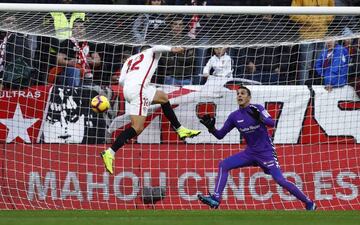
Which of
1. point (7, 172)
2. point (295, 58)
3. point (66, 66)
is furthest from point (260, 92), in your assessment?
point (7, 172)

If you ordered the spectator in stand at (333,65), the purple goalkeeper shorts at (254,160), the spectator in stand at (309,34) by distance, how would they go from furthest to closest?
the spectator in stand at (333,65), the spectator in stand at (309,34), the purple goalkeeper shorts at (254,160)

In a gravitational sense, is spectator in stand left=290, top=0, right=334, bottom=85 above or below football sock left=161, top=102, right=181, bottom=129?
above

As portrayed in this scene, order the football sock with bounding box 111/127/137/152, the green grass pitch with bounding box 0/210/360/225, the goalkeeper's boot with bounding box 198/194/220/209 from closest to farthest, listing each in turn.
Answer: the green grass pitch with bounding box 0/210/360/225, the football sock with bounding box 111/127/137/152, the goalkeeper's boot with bounding box 198/194/220/209

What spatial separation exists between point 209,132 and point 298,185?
154 cm

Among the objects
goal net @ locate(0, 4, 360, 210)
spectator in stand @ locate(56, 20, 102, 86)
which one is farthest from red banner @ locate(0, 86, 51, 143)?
spectator in stand @ locate(56, 20, 102, 86)

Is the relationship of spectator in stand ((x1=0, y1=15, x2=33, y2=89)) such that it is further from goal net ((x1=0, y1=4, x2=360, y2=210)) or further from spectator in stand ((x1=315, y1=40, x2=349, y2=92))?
spectator in stand ((x1=315, y1=40, x2=349, y2=92))

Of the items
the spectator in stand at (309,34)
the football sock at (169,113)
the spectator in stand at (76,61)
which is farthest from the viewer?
the spectator in stand at (76,61)

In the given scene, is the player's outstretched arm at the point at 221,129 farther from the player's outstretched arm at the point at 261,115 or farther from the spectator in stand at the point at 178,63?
the spectator in stand at the point at 178,63

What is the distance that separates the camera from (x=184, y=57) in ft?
45.6

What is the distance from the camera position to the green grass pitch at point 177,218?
10.1m

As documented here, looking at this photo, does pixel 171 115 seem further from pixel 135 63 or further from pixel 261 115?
pixel 261 115

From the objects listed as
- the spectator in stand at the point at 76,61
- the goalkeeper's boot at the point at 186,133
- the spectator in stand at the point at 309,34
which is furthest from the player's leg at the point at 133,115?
the spectator in stand at the point at 309,34

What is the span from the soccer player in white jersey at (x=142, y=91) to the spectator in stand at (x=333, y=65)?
2.07m

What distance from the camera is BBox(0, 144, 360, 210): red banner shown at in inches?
526
